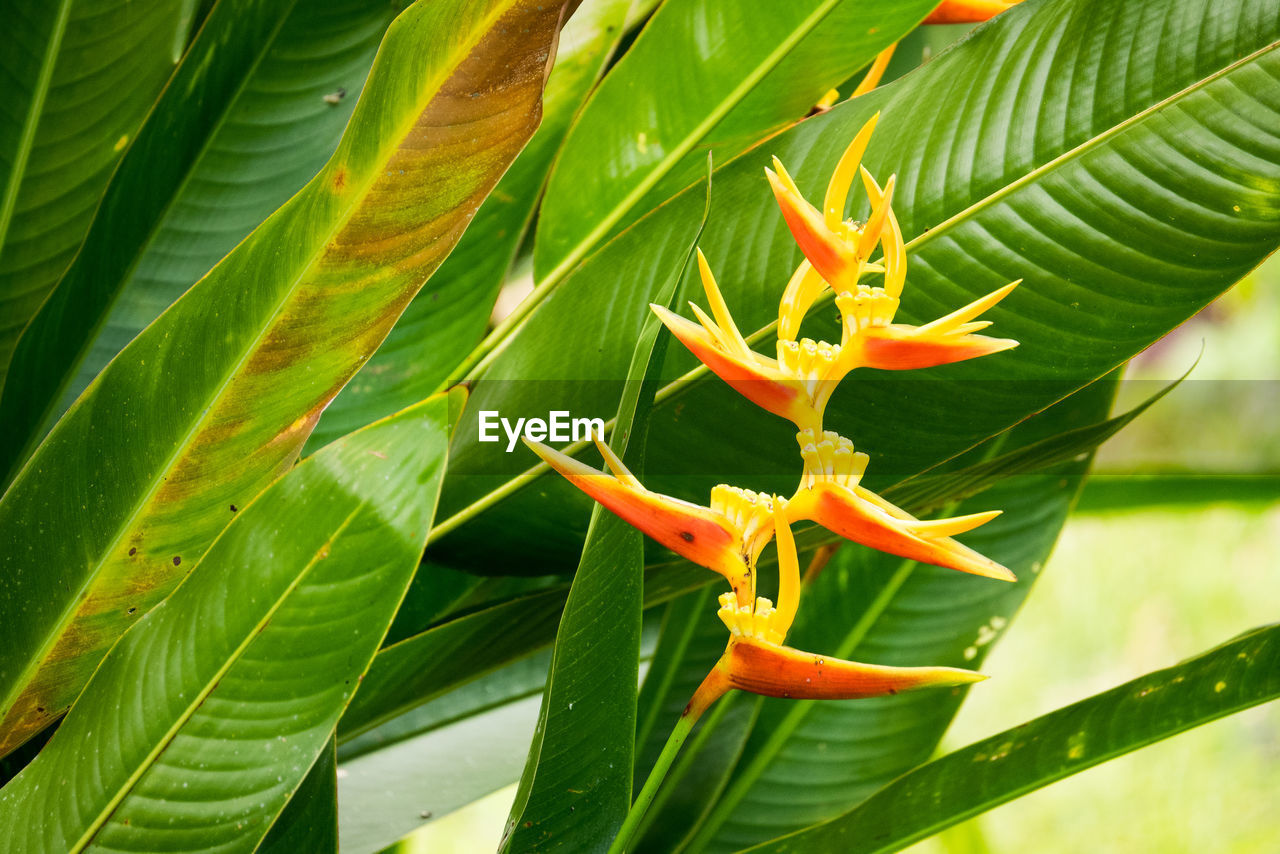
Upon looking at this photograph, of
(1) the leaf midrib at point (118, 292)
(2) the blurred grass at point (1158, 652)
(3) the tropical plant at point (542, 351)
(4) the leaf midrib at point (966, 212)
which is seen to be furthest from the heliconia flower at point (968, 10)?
(2) the blurred grass at point (1158, 652)

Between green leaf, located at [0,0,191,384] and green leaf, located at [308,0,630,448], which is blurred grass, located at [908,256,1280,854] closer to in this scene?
green leaf, located at [308,0,630,448]

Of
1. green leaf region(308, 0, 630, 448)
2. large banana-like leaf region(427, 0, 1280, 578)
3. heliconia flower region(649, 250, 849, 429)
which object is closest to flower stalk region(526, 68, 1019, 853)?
heliconia flower region(649, 250, 849, 429)

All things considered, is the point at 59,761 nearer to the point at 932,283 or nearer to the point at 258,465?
the point at 258,465

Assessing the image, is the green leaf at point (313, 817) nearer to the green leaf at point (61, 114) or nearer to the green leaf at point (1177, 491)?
the green leaf at point (61, 114)

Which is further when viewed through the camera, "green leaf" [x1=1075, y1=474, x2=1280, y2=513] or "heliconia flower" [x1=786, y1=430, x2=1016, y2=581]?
"green leaf" [x1=1075, y1=474, x2=1280, y2=513]

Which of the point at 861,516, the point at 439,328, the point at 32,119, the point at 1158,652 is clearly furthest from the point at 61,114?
the point at 1158,652

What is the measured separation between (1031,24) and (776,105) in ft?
0.36

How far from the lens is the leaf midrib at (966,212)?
29cm

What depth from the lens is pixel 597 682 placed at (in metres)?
0.27

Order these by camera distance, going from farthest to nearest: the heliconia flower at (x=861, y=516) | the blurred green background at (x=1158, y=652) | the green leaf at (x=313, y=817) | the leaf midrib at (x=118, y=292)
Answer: the blurred green background at (x=1158, y=652) → the leaf midrib at (x=118, y=292) → the green leaf at (x=313, y=817) → the heliconia flower at (x=861, y=516)

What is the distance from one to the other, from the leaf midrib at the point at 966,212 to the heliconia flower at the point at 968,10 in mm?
122

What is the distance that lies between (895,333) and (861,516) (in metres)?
0.05

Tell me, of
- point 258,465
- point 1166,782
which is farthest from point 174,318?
point 1166,782

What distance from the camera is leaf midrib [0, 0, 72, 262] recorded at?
0.38 meters
